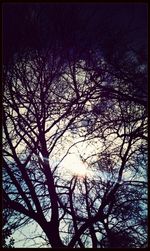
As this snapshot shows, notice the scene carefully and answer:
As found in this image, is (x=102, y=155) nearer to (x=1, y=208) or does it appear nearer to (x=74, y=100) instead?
(x=74, y=100)

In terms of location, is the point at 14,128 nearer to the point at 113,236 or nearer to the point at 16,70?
the point at 16,70

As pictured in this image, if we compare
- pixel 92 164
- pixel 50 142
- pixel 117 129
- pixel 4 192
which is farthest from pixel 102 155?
pixel 4 192

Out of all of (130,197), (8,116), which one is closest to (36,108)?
(8,116)

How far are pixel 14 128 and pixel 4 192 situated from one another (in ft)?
6.05

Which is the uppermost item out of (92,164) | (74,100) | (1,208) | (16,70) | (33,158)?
(16,70)

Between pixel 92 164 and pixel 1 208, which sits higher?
pixel 92 164

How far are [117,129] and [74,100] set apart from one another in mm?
1461

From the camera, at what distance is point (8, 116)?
8.12 meters

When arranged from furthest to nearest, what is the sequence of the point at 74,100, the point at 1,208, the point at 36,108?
the point at 36,108
the point at 74,100
the point at 1,208

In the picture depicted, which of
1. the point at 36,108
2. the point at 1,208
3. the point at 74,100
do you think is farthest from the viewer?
the point at 36,108

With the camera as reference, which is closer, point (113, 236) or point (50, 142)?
point (113, 236)

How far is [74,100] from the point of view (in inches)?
314

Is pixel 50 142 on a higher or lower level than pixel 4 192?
higher

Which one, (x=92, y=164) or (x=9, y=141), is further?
(x=92, y=164)
